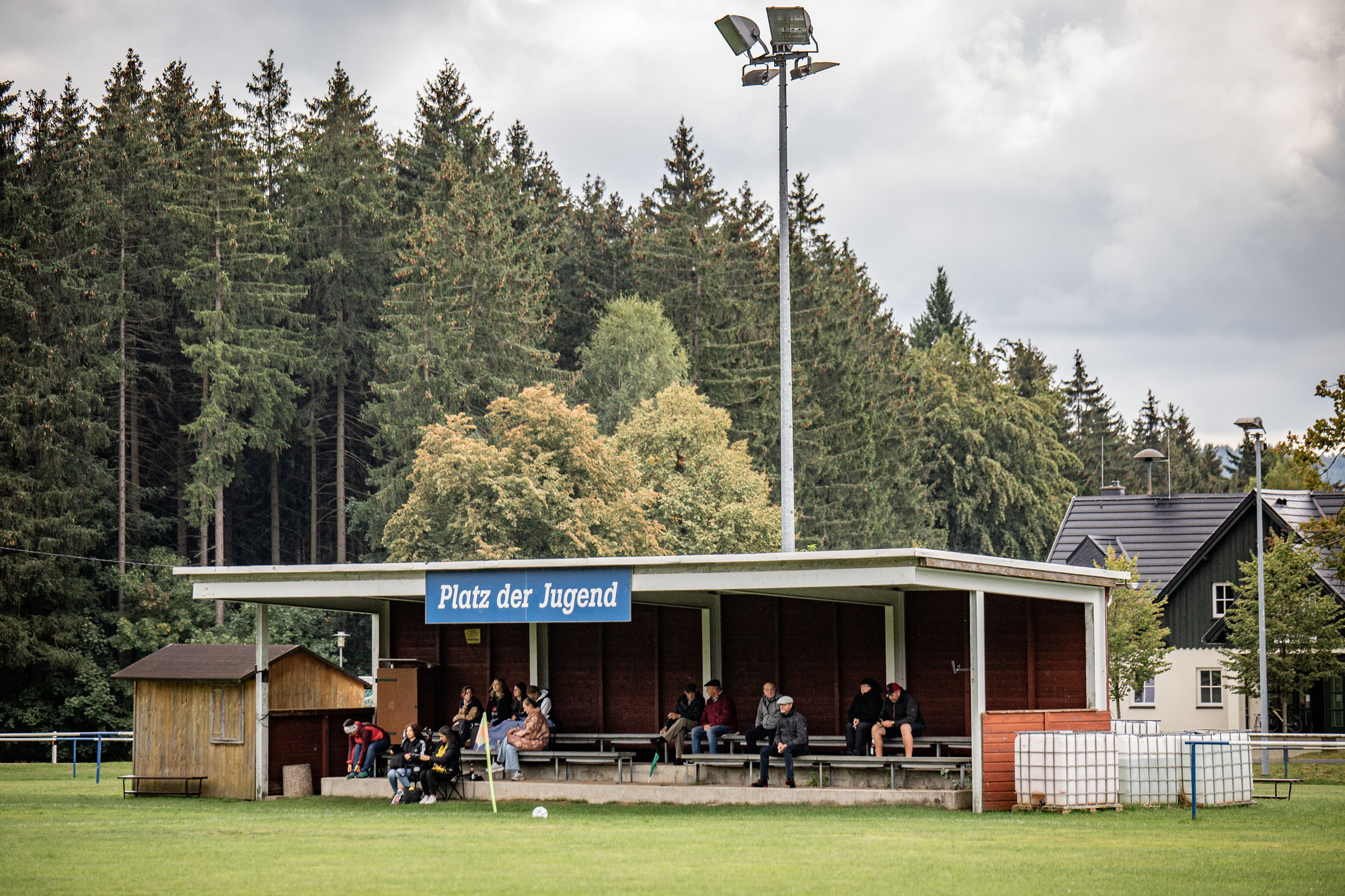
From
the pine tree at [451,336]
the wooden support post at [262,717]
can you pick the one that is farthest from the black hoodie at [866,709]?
the pine tree at [451,336]

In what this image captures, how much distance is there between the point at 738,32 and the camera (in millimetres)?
25953

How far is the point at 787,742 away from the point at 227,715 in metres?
8.11

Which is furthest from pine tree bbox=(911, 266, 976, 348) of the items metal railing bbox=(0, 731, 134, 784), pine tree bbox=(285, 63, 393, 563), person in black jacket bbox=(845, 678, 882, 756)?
person in black jacket bbox=(845, 678, 882, 756)

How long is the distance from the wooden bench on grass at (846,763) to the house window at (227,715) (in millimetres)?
6558

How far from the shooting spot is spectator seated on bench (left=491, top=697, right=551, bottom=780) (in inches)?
852

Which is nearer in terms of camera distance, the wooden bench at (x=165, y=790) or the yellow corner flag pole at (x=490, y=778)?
the yellow corner flag pole at (x=490, y=778)

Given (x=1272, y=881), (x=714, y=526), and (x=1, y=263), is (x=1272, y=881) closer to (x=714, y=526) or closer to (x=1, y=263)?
(x=714, y=526)

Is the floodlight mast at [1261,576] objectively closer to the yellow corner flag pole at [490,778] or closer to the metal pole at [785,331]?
the metal pole at [785,331]

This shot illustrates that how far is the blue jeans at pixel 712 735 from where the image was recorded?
68.1ft

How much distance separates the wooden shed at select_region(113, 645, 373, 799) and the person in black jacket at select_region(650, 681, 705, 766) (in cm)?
523

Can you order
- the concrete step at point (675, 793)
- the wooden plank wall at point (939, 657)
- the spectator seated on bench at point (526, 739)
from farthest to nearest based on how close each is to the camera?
the spectator seated on bench at point (526, 739) → the wooden plank wall at point (939, 657) → the concrete step at point (675, 793)

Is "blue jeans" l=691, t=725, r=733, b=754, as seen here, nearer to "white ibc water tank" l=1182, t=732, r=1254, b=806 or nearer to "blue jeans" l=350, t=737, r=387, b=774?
"blue jeans" l=350, t=737, r=387, b=774

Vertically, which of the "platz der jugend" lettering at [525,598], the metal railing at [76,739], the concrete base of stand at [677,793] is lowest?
the metal railing at [76,739]

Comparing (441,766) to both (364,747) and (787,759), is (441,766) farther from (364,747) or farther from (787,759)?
(787,759)
